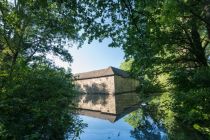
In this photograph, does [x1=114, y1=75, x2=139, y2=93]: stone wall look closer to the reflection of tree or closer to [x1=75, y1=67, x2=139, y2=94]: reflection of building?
[x1=75, y1=67, x2=139, y2=94]: reflection of building

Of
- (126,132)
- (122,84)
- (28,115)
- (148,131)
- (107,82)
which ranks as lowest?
(126,132)

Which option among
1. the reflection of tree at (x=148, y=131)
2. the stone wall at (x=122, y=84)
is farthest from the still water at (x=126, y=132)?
the stone wall at (x=122, y=84)

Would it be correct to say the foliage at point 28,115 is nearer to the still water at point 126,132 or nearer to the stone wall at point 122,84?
the still water at point 126,132

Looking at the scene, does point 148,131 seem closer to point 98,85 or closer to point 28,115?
point 28,115

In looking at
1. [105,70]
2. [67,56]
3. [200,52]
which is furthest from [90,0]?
[105,70]

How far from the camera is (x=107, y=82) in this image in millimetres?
42812

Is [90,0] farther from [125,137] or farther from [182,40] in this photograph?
[182,40]

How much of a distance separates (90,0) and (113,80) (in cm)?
3397

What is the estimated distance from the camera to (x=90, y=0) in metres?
7.50

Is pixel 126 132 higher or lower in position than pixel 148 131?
lower

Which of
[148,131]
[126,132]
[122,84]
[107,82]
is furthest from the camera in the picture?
[122,84]

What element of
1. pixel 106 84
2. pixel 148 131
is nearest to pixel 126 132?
pixel 148 131

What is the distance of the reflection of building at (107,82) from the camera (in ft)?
137

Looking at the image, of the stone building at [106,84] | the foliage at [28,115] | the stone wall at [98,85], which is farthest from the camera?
the stone wall at [98,85]
